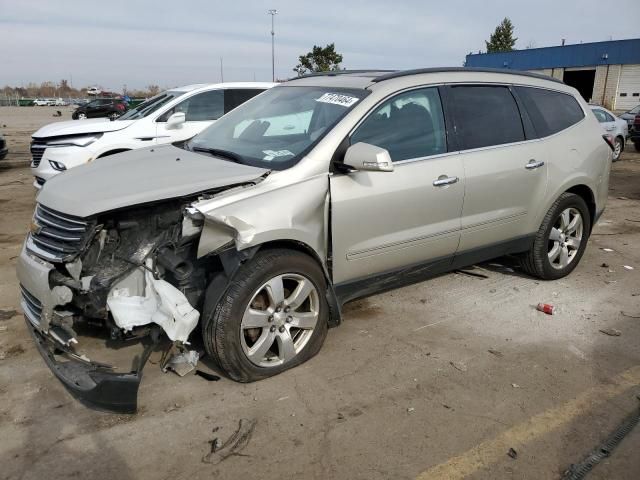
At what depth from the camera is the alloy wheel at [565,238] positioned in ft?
16.4

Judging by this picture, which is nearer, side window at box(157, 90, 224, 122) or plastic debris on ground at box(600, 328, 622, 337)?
plastic debris on ground at box(600, 328, 622, 337)

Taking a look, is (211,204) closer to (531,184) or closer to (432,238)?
(432,238)

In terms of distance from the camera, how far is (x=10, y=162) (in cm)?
1362

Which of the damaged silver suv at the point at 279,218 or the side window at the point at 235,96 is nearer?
the damaged silver suv at the point at 279,218

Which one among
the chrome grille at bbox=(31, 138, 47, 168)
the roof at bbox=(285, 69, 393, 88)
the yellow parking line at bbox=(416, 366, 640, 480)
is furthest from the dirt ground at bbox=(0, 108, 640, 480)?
the chrome grille at bbox=(31, 138, 47, 168)

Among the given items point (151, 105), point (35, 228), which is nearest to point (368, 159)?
point (35, 228)

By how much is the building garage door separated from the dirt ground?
135 feet

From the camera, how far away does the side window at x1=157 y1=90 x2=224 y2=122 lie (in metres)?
→ 8.36

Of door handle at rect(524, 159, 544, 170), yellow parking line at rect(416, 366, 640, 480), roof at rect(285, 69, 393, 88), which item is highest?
roof at rect(285, 69, 393, 88)

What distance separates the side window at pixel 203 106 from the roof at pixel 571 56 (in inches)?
1540

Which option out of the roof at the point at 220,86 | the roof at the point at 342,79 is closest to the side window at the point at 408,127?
the roof at the point at 342,79

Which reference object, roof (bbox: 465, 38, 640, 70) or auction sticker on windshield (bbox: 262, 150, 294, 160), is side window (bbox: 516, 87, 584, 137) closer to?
auction sticker on windshield (bbox: 262, 150, 294, 160)

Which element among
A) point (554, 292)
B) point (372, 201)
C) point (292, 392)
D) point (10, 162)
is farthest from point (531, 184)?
point (10, 162)

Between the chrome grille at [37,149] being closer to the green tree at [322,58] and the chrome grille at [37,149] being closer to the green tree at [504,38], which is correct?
the green tree at [322,58]
